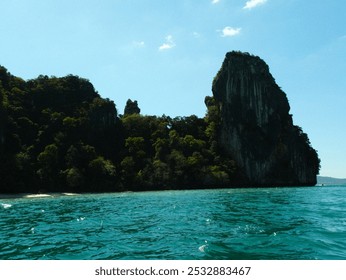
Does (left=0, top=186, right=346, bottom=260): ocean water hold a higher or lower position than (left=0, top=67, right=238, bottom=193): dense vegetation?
lower

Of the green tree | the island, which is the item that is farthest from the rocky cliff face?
the green tree

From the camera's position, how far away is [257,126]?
108562 mm

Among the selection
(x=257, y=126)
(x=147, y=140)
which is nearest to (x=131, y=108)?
(x=147, y=140)

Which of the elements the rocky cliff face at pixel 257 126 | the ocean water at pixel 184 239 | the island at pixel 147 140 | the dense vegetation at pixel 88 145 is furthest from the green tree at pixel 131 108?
the ocean water at pixel 184 239

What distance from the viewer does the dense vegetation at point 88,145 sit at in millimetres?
77562

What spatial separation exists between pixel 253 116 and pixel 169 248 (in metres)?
99.9

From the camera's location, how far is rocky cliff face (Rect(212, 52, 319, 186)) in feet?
347

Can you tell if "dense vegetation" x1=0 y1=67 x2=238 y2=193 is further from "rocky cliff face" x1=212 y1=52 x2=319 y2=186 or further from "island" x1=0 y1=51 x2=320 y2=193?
"rocky cliff face" x1=212 y1=52 x2=319 y2=186

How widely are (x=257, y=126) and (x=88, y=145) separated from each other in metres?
53.3

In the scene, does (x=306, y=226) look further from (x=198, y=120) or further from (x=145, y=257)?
(x=198, y=120)

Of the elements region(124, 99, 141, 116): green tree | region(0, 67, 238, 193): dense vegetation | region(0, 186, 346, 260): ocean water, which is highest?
region(124, 99, 141, 116): green tree

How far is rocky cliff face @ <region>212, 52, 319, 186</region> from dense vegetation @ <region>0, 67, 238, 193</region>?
6.22 metres

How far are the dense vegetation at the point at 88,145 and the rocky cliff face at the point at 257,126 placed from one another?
6.22 meters

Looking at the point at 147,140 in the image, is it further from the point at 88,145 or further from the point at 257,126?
the point at 257,126
